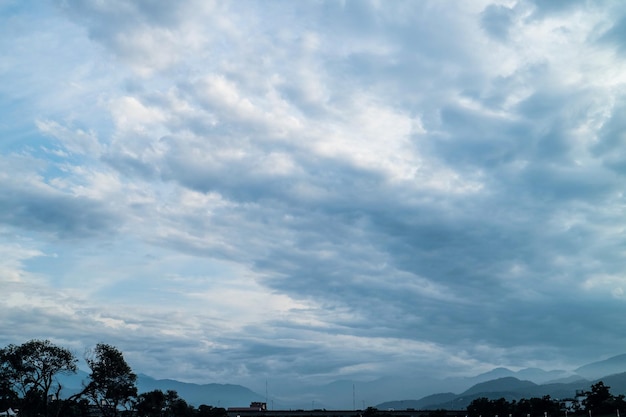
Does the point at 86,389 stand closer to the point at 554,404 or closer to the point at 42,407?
the point at 42,407

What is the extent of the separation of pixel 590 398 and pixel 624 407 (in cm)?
1500

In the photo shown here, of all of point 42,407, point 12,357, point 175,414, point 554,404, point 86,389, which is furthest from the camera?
point 175,414

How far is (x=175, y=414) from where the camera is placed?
588 feet

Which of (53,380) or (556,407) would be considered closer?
(53,380)

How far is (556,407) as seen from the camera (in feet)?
543

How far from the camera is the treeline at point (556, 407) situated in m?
Result: 145

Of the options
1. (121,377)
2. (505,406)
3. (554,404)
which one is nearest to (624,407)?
(554,404)

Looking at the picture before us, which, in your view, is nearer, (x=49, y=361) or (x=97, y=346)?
(x=49, y=361)

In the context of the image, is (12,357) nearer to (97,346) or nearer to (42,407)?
(97,346)

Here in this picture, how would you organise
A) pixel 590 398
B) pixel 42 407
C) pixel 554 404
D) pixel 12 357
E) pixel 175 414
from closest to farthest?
1. pixel 12 357
2. pixel 42 407
3. pixel 590 398
4. pixel 554 404
5. pixel 175 414

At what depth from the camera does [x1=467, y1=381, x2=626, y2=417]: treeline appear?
14462cm

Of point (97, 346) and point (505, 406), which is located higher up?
point (97, 346)

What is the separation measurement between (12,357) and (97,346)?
16.4 meters

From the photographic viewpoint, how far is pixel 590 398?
154 meters
